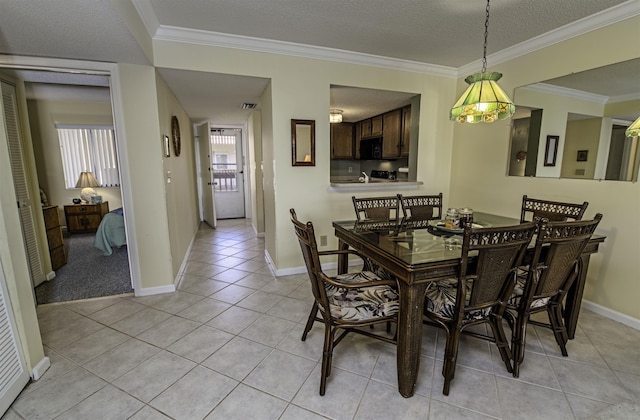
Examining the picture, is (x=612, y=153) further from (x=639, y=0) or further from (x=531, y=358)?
(x=531, y=358)

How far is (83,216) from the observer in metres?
5.13

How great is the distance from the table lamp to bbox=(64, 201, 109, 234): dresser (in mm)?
202

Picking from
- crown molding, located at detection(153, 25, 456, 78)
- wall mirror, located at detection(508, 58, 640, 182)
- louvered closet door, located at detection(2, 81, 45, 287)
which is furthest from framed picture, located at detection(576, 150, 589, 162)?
→ louvered closet door, located at detection(2, 81, 45, 287)

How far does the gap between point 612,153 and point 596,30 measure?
1019mm

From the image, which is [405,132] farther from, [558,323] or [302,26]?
[558,323]

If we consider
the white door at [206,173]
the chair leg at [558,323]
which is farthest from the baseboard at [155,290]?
the chair leg at [558,323]

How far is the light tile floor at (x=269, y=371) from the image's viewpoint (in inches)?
59.4

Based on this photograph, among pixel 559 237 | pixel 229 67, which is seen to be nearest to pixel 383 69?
pixel 229 67

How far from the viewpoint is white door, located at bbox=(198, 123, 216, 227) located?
553 cm

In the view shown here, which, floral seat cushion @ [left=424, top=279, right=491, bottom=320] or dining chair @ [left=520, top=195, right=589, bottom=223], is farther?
dining chair @ [left=520, top=195, right=589, bottom=223]

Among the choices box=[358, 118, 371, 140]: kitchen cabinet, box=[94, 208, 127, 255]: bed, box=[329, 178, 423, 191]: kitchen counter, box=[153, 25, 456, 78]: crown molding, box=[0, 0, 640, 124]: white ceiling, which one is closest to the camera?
box=[0, 0, 640, 124]: white ceiling

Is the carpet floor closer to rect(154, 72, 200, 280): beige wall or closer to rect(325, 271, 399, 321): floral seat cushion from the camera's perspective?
rect(154, 72, 200, 280): beige wall

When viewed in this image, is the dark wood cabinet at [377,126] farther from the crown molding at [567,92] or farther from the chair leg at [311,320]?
the chair leg at [311,320]

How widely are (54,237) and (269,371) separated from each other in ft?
11.4
